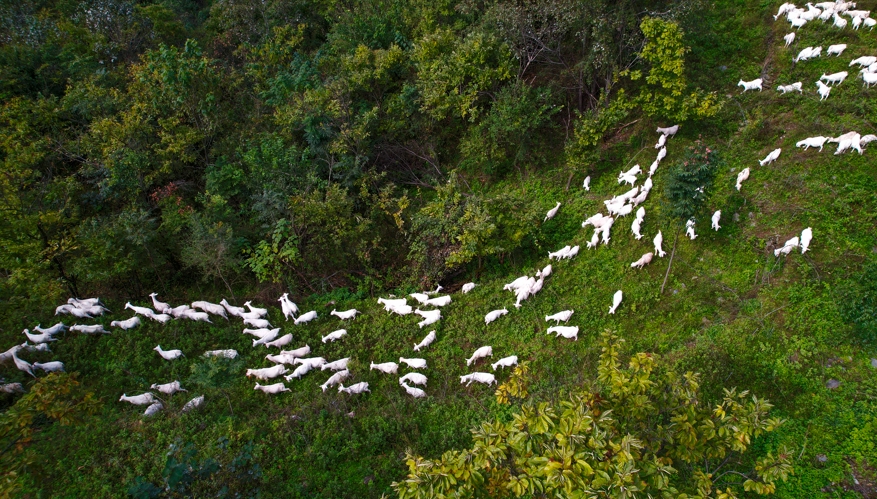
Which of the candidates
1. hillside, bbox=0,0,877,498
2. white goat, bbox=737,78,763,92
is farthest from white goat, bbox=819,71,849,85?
white goat, bbox=737,78,763,92

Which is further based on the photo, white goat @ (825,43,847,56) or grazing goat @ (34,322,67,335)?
white goat @ (825,43,847,56)

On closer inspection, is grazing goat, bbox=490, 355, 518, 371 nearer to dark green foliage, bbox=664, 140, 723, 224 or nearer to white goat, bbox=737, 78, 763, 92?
dark green foliage, bbox=664, 140, 723, 224

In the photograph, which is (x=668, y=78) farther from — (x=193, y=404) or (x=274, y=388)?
(x=193, y=404)

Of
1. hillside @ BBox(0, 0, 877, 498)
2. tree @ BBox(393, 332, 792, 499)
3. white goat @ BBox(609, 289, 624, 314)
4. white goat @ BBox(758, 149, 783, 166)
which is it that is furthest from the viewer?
white goat @ BBox(758, 149, 783, 166)

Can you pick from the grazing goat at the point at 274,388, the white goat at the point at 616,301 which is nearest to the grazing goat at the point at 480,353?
the white goat at the point at 616,301

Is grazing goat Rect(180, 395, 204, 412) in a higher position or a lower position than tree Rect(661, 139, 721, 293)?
lower

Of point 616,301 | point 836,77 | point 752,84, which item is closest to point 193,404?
point 616,301

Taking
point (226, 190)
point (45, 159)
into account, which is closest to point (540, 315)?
point (226, 190)
